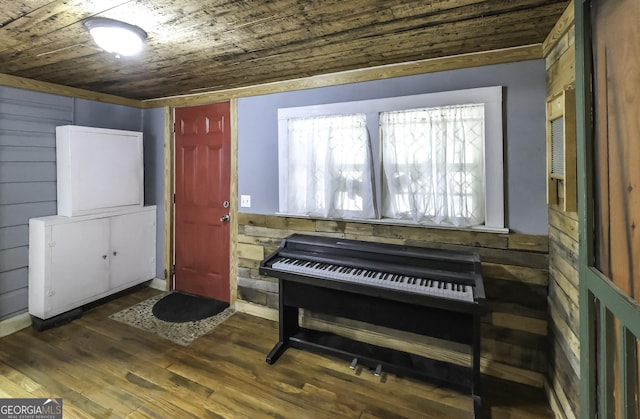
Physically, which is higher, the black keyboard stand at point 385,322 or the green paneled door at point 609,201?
the green paneled door at point 609,201

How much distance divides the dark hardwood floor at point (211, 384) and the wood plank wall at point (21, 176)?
0.50 meters

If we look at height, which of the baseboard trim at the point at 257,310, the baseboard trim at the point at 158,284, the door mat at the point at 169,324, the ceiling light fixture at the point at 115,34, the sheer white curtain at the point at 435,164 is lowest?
the door mat at the point at 169,324

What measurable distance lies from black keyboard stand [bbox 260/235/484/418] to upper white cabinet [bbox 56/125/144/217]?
206 cm

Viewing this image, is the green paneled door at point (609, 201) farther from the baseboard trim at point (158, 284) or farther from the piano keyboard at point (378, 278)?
the baseboard trim at point (158, 284)

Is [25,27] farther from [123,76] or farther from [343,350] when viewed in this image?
[343,350]

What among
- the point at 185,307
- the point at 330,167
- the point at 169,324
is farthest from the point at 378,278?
the point at 185,307

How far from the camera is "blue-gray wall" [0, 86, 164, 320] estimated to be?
8.98 feet

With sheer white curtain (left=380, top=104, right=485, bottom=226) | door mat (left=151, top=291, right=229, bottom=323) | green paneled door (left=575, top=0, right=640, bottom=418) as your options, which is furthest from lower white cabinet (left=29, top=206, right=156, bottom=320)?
green paneled door (left=575, top=0, right=640, bottom=418)

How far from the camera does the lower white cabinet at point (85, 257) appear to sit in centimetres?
278

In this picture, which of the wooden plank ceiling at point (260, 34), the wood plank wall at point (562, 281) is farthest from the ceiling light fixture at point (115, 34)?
the wood plank wall at point (562, 281)

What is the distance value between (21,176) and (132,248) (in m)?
1.16

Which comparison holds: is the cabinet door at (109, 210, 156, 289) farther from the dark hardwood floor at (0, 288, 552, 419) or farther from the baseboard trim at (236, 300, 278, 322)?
the baseboard trim at (236, 300, 278, 322)

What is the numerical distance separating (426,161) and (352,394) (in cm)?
166

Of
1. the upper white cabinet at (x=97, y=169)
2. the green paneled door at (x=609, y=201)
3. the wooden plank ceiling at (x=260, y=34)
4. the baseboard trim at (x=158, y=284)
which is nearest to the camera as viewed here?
the green paneled door at (x=609, y=201)
